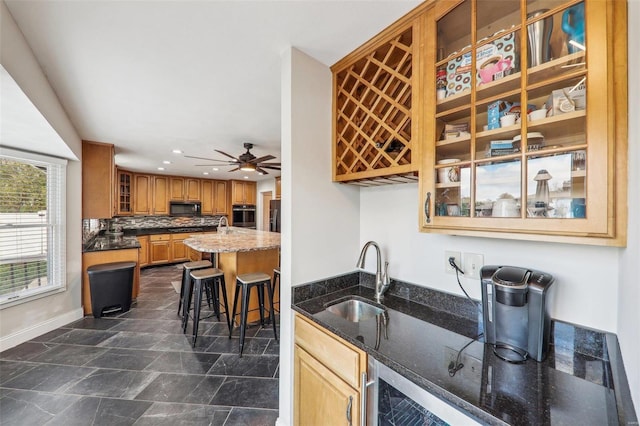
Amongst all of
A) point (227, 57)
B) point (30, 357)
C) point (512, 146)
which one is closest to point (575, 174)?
point (512, 146)

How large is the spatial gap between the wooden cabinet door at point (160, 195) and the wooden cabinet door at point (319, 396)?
628cm

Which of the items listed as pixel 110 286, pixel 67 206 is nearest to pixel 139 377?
pixel 110 286

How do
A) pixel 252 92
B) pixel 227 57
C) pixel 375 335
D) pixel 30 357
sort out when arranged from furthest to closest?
pixel 30 357, pixel 252 92, pixel 227 57, pixel 375 335

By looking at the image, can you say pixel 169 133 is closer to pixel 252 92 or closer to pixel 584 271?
pixel 252 92

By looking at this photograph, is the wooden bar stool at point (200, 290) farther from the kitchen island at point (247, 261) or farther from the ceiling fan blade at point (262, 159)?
the ceiling fan blade at point (262, 159)

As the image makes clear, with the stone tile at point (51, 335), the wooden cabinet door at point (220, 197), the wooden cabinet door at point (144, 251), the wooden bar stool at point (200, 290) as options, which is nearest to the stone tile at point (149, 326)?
the wooden bar stool at point (200, 290)

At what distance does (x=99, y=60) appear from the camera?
1.58 meters

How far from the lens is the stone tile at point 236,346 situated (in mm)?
2422

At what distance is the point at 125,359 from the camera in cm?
229

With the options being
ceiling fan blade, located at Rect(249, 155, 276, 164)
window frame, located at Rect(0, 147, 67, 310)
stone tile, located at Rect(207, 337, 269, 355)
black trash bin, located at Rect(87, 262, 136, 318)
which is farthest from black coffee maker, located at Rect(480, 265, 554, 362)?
window frame, located at Rect(0, 147, 67, 310)

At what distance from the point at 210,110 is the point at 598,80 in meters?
2.58

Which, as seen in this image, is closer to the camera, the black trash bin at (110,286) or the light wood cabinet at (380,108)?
the light wood cabinet at (380,108)

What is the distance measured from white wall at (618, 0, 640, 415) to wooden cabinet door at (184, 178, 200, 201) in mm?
7436

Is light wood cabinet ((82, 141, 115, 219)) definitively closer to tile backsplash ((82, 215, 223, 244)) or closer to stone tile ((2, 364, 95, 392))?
stone tile ((2, 364, 95, 392))
